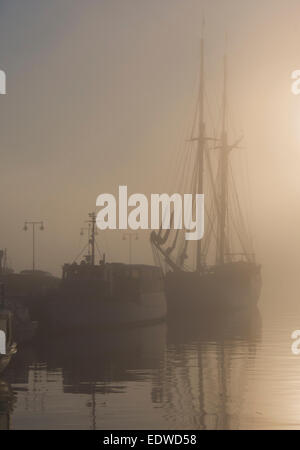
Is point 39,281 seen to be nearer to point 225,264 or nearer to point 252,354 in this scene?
point 225,264

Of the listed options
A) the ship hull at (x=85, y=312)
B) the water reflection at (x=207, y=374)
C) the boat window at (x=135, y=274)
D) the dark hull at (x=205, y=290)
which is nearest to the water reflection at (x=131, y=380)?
the water reflection at (x=207, y=374)

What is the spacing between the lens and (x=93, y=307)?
250 ft

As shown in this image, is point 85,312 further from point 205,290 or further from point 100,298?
point 205,290

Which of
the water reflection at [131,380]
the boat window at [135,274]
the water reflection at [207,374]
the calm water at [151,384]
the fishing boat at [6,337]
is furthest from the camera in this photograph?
the boat window at [135,274]

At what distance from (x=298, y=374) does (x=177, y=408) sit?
13.6 meters

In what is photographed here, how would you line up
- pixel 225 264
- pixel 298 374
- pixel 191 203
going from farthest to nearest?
pixel 225 264 → pixel 191 203 → pixel 298 374

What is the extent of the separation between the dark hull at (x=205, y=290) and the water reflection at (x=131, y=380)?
40.8 metres

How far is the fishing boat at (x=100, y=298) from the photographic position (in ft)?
249

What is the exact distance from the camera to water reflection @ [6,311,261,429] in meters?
28.4

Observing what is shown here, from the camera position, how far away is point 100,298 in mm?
76938

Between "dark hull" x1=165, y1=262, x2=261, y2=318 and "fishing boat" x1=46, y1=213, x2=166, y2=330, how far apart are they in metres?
23.9

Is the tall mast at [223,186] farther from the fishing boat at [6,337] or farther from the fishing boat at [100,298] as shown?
the fishing boat at [6,337]

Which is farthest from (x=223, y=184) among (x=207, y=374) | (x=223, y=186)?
(x=207, y=374)

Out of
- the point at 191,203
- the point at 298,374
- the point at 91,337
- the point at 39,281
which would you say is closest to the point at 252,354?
the point at 298,374
